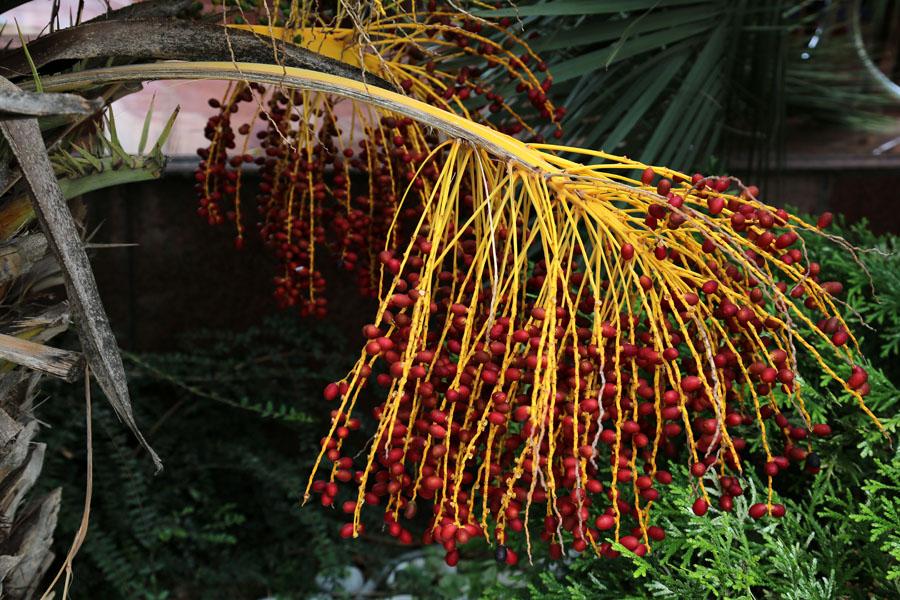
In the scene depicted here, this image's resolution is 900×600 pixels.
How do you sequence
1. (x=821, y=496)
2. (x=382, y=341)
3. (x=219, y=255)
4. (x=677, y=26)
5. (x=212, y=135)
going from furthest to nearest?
1. (x=219, y=255)
2. (x=677, y=26)
3. (x=212, y=135)
4. (x=821, y=496)
5. (x=382, y=341)

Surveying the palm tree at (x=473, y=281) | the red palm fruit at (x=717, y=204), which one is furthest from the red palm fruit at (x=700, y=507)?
the red palm fruit at (x=717, y=204)

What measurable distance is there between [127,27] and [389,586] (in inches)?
74.4

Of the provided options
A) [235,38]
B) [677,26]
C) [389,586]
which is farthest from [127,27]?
[389,586]

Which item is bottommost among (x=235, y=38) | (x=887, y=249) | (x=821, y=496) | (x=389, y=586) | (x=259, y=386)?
(x=389, y=586)

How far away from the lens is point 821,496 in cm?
102

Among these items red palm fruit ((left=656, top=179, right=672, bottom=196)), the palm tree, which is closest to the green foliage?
the palm tree

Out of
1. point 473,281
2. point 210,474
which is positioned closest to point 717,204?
point 473,281

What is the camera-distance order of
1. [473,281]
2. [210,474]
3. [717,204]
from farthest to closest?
[210,474] < [473,281] < [717,204]

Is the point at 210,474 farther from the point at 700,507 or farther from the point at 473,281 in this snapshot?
the point at 700,507

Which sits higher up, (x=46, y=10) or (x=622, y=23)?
(x=46, y=10)

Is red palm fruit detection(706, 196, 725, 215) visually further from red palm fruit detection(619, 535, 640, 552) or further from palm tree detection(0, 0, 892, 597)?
red palm fruit detection(619, 535, 640, 552)

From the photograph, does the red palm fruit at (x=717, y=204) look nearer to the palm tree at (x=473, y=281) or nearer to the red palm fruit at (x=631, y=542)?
the palm tree at (x=473, y=281)

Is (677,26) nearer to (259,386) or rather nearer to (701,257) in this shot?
(701,257)

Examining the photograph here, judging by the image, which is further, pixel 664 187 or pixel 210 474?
pixel 210 474
